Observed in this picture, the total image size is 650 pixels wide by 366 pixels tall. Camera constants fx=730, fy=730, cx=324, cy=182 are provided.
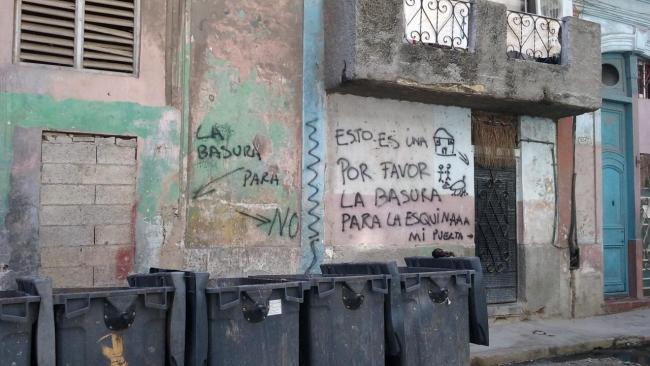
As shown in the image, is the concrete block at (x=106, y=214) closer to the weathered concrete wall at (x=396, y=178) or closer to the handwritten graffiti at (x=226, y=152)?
the handwritten graffiti at (x=226, y=152)

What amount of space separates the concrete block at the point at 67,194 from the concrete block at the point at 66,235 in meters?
0.28

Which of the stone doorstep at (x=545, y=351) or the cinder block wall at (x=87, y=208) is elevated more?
the cinder block wall at (x=87, y=208)

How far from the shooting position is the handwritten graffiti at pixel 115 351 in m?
4.74

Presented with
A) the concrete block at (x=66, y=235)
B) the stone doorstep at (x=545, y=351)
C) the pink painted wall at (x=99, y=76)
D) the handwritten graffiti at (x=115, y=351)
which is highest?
the pink painted wall at (x=99, y=76)

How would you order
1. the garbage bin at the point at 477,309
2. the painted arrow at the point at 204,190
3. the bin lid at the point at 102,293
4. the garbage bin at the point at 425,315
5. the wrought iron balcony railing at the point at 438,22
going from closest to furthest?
the bin lid at the point at 102,293
the garbage bin at the point at 425,315
the garbage bin at the point at 477,309
the painted arrow at the point at 204,190
the wrought iron balcony railing at the point at 438,22

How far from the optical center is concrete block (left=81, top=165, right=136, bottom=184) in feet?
26.8

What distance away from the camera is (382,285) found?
19.1 ft

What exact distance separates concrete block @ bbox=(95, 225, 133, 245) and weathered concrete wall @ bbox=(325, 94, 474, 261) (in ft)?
8.66

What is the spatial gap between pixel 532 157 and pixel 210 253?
18.7ft

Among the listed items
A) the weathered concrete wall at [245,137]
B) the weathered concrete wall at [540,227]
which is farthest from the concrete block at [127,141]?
the weathered concrete wall at [540,227]

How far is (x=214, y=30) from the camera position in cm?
904

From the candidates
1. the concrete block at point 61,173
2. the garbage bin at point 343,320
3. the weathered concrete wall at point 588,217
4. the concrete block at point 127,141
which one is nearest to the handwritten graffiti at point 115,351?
the garbage bin at point 343,320

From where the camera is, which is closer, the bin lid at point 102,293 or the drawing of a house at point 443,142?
the bin lid at point 102,293

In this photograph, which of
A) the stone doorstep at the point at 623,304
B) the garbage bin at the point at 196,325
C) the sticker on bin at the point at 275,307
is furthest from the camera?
the stone doorstep at the point at 623,304
